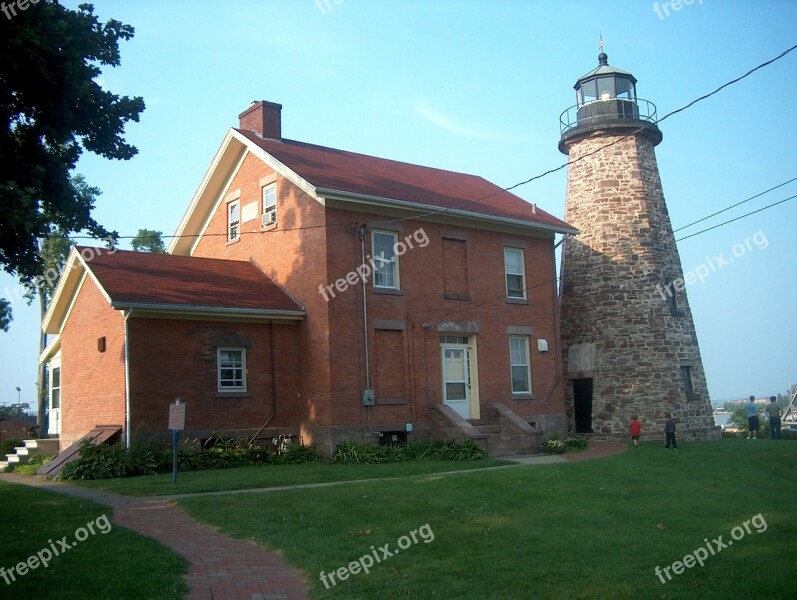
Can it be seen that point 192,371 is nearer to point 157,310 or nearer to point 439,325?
point 157,310

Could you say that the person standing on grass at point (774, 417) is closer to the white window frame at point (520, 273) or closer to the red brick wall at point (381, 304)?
the red brick wall at point (381, 304)

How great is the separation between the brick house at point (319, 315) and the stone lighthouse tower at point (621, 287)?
211 centimetres

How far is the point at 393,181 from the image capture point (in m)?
24.1

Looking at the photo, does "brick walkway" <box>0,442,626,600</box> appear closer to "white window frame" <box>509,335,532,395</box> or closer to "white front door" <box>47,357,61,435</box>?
"white front door" <box>47,357,61,435</box>

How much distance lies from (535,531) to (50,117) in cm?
1015

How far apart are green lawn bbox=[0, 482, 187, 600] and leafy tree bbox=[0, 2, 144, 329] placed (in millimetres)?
4251

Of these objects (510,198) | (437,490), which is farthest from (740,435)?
(437,490)

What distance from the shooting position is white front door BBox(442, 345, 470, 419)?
75.2 ft

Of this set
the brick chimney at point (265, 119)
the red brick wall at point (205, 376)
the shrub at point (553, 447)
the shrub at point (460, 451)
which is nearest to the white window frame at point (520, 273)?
the shrub at point (553, 447)

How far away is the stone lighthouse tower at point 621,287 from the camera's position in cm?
2619

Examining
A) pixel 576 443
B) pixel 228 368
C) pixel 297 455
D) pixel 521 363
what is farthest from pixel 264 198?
pixel 576 443

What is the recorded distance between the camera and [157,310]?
18719mm

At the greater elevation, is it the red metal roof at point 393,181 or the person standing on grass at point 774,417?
the red metal roof at point 393,181

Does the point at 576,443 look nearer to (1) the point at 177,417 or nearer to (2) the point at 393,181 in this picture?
(2) the point at 393,181
